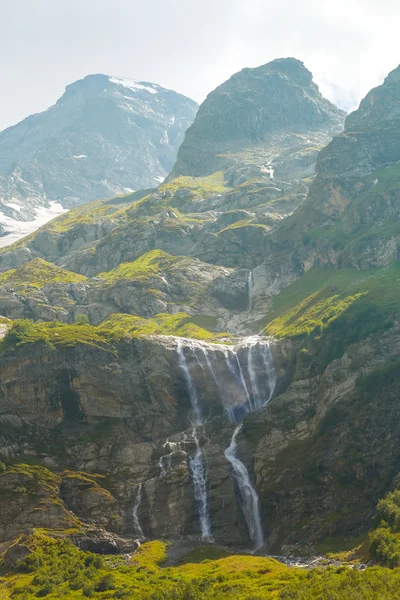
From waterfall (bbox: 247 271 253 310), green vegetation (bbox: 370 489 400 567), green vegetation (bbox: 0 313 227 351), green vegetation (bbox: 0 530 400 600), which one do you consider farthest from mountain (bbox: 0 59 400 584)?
waterfall (bbox: 247 271 253 310)

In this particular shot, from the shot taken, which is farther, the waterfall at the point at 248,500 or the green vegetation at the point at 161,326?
the green vegetation at the point at 161,326

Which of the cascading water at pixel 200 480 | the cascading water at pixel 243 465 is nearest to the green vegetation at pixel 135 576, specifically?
the cascading water at pixel 200 480

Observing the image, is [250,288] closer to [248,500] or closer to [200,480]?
[200,480]

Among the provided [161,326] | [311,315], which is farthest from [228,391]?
[161,326]

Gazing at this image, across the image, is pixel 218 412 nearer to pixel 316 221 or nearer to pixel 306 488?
pixel 306 488

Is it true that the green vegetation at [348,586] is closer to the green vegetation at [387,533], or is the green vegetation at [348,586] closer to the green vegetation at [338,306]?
the green vegetation at [387,533]

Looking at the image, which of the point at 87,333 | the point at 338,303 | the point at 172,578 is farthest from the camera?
the point at 338,303
